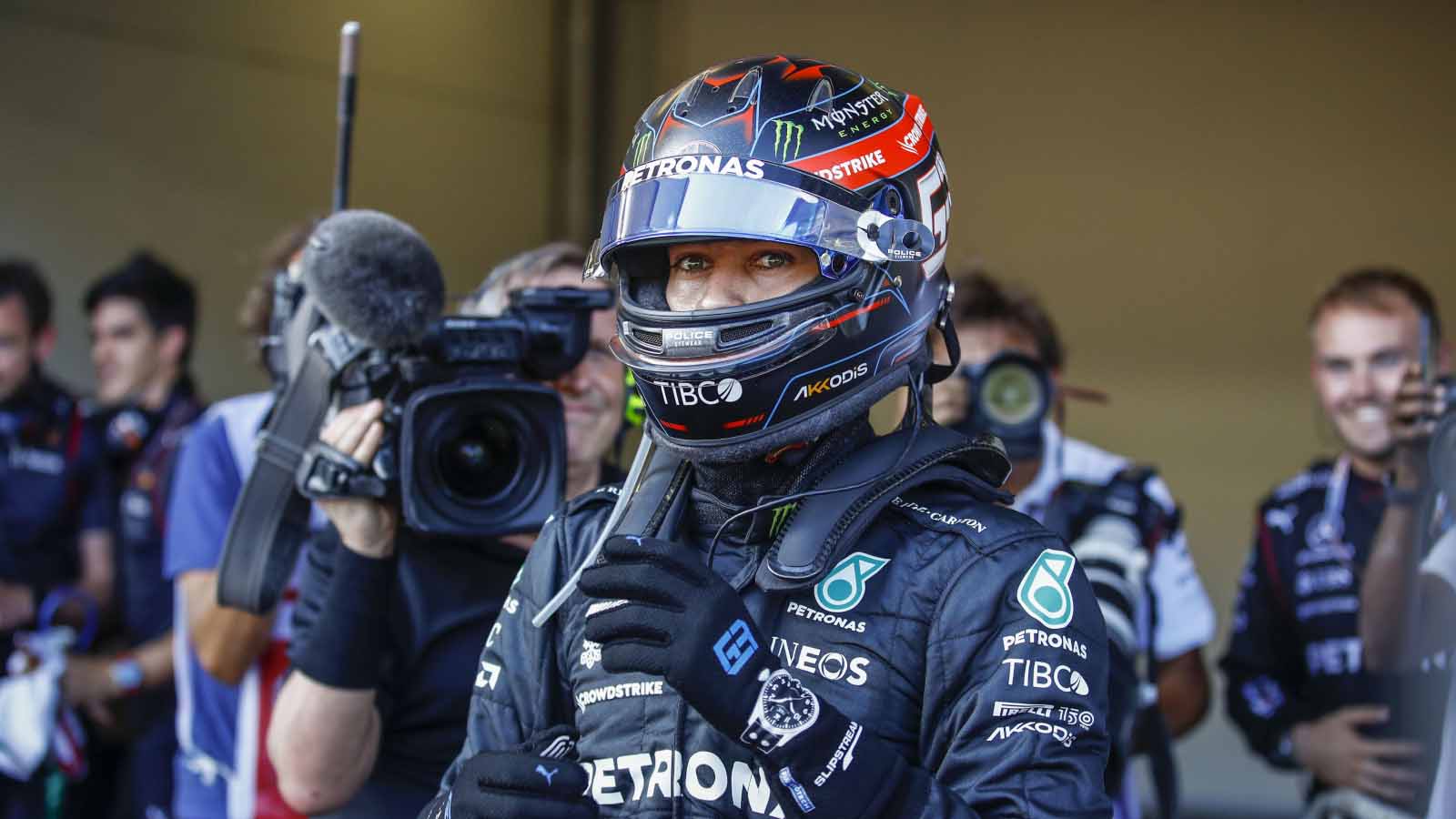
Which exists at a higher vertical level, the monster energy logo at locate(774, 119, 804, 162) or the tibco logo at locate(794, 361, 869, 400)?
the monster energy logo at locate(774, 119, 804, 162)

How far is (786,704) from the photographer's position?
1334 millimetres

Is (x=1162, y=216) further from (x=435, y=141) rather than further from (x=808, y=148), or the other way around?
(x=808, y=148)

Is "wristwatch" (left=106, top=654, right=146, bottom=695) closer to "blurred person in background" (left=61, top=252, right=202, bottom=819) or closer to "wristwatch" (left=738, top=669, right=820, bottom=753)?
"blurred person in background" (left=61, top=252, right=202, bottom=819)

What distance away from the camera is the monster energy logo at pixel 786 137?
1.61m

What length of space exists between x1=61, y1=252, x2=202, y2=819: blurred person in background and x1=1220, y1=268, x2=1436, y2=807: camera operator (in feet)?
9.28

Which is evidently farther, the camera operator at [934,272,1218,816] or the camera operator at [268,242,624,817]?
the camera operator at [934,272,1218,816]

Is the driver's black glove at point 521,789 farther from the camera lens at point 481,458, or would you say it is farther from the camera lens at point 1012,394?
the camera lens at point 1012,394

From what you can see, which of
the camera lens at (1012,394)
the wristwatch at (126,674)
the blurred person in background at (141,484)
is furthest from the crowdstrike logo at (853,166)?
the wristwatch at (126,674)

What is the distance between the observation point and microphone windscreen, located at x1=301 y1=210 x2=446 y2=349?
2.16m

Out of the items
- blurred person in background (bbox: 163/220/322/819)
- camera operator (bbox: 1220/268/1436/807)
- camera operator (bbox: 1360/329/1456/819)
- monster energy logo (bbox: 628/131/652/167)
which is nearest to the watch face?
monster energy logo (bbox: 628/131/652/167)

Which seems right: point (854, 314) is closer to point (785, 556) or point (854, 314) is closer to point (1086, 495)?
point (785, 556)

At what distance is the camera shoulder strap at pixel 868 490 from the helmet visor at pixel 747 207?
0.22 m

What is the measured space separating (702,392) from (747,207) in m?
0.20

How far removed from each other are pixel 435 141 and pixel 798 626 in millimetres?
4753
